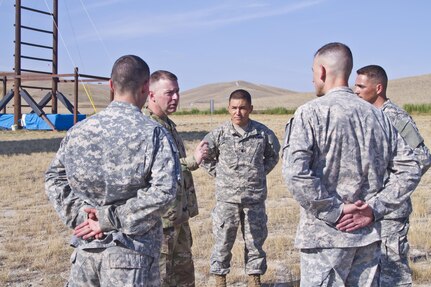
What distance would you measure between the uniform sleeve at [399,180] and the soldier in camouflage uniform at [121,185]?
1.11m

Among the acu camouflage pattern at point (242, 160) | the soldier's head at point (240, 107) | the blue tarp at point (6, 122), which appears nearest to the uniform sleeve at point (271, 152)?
the acu camouflage pattern at point (242, 160)

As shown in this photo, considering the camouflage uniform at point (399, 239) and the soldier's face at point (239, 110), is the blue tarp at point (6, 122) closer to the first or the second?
the soldier's face at point (239, 110)

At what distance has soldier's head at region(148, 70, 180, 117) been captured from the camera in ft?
14.1

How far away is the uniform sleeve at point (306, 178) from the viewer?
299 centimetres

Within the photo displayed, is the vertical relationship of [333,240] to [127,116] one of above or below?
below

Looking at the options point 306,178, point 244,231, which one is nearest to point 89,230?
point 306,178

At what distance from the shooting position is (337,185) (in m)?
3.08

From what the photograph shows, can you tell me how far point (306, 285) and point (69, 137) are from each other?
144 cm

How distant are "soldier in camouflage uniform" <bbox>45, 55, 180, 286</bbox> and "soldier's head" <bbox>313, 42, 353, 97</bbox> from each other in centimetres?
91

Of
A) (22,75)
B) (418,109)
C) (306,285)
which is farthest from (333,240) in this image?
(418,109)

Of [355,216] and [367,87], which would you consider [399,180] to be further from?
[367,87]

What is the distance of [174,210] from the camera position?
4148mm

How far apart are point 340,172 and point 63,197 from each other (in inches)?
56.5

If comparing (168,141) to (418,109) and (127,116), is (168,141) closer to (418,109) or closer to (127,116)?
(127,116)
